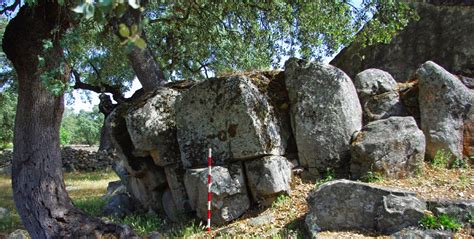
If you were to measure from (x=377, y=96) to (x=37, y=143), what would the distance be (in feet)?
22.6

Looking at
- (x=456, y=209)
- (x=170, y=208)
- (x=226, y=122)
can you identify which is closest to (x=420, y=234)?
(x=456, y=209)

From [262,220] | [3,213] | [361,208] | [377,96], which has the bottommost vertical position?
[262,220]

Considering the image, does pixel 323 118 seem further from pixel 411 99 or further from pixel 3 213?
pixel 3 213

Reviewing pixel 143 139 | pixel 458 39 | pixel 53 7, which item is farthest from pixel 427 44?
pixel 53 7

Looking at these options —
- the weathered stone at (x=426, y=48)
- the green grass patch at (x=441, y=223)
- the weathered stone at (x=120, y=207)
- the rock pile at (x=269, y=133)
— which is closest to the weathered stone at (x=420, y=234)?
the green grass patch at (x=441, y=223)

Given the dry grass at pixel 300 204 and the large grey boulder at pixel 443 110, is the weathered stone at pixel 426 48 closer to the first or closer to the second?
the large grey boulder at pixel 443 110

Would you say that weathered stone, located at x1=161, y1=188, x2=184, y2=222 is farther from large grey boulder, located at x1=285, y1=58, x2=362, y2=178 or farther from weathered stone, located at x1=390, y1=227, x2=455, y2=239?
weathered stone, located at x1=390, y1=227, x2=455, y2=239

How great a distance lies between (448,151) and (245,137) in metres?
4.04

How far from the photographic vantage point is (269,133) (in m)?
8.15

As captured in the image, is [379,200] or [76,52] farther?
[379,200]

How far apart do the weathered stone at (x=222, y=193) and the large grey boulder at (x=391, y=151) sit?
7.13 ft

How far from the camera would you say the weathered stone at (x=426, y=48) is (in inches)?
479

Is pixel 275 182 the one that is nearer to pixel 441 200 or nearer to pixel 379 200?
pixel 379 200

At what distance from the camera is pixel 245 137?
314 inches
